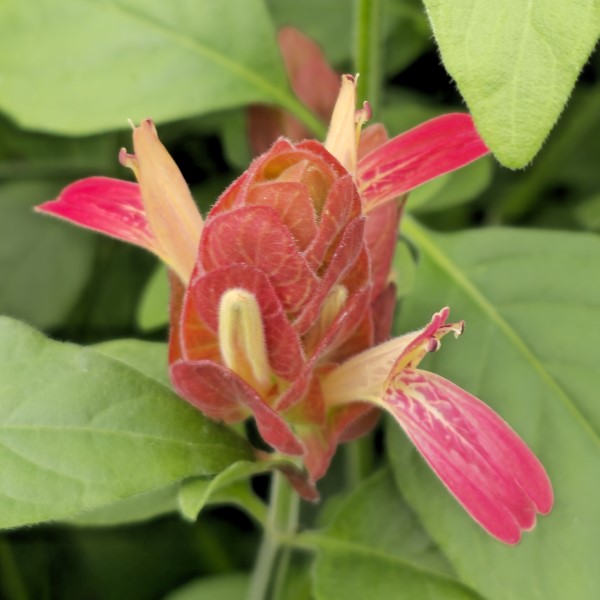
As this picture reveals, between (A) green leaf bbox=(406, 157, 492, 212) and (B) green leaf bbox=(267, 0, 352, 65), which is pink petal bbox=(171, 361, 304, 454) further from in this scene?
(B) green leaf bbox=(267, 0, 352, 65)

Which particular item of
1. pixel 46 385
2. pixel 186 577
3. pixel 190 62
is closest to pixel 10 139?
pixel 190 62

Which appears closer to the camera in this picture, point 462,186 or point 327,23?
point 462,186

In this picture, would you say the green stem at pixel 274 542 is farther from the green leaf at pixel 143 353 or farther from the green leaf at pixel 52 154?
the green leaf at pixel 52 154

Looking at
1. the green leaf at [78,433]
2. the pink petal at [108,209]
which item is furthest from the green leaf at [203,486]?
the pink petal at [108,209]

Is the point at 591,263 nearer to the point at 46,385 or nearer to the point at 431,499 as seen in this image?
the point at 431,499

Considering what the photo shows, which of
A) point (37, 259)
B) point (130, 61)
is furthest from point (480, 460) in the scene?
point (37, 259)

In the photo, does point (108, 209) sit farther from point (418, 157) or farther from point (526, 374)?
point (526, 374)
